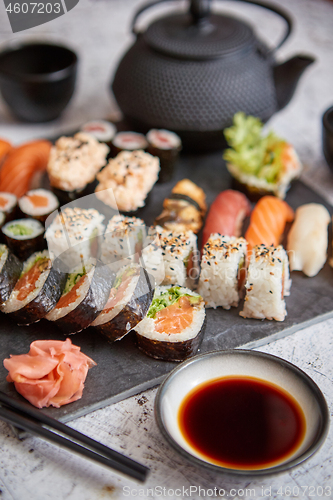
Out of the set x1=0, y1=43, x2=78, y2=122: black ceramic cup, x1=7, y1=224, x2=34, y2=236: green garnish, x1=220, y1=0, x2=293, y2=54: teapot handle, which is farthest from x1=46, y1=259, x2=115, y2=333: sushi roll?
x1=220, y1=0, x2=293, y2=54: teapot handle

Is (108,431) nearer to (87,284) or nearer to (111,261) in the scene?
(87,284)

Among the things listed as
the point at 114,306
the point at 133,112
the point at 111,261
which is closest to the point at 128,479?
the point at 114,306

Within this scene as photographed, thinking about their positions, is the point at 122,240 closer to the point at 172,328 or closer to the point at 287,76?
the point at 172,328

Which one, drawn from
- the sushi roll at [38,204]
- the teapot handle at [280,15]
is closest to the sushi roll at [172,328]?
the sushi roll at [38,204]

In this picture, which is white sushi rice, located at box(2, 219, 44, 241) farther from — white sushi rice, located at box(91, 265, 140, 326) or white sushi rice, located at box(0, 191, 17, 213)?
white sushi rice, located at box(91, 265, 140, 326)

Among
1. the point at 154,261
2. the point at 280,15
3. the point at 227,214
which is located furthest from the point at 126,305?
the point at 280,15

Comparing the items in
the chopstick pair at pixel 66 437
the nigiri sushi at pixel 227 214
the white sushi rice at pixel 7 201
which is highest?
the white sushi rice at pixel 7 201

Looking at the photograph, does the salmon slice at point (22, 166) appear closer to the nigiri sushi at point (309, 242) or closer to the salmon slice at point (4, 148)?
the salmon slice at point (4, 148)
